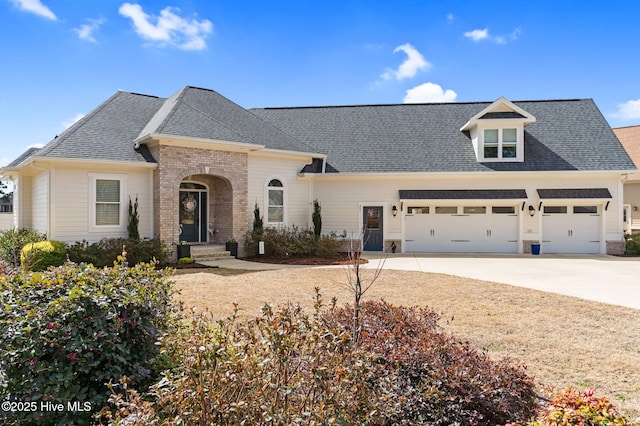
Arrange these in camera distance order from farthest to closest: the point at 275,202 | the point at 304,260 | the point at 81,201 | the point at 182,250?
the point at 275,202, the point at 304,260, the point at 182,250, the point at 81,201

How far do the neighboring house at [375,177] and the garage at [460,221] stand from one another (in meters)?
0.05

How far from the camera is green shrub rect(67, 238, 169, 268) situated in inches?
500

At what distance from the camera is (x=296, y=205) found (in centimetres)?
1812

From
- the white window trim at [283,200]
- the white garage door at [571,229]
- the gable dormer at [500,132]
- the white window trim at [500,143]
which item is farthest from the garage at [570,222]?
the white window trim at [283,200]

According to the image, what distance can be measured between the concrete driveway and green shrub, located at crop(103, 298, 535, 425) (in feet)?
22.2

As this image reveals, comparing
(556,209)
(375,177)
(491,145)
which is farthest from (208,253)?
(556,209)

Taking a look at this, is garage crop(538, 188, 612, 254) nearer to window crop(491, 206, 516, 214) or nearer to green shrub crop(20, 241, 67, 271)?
window crop(491, 206, 516, 214)

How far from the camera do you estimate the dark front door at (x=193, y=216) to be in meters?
16.8

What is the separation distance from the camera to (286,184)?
17719 millimetres

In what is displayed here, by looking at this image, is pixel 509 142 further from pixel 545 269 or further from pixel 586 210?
pixel 545 269

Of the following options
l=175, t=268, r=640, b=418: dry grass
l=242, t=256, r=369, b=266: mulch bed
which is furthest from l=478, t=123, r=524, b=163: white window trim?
l=175, t=268, r=640, b=418: dry grass

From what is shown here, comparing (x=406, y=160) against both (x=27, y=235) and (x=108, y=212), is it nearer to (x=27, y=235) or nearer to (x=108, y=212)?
(x=108, y=212)

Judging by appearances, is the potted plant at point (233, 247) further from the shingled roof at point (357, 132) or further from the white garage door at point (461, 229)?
the white garage door at point (461, 229)

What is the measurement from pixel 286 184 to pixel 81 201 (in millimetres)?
8006
